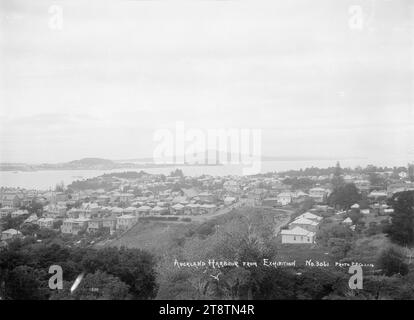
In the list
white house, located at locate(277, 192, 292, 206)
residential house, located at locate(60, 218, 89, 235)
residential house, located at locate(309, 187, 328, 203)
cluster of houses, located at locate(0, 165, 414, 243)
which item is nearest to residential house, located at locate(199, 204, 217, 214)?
cluster of houses, located at locate(0, 165, 414, 243)

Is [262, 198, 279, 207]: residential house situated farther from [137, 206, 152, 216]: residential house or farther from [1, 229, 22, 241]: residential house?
[1, 229, 22, 241]: residential house

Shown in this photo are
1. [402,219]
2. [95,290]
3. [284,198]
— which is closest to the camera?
[95,290]

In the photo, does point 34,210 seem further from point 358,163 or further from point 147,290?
point 358,163

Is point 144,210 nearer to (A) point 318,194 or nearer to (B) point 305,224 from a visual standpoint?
(B) point 305,224

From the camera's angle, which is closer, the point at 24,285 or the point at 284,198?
the point at 24,285

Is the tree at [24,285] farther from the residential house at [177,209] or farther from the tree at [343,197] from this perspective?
the tree at [343,197]

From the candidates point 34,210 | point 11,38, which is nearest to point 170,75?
point 11,38

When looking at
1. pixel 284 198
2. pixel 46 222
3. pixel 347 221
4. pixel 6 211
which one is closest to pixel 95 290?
pixel 46 222
